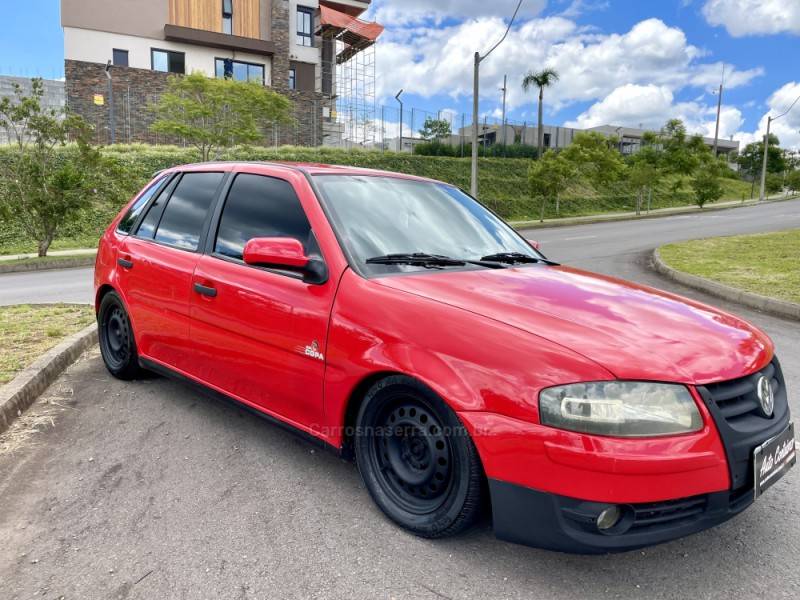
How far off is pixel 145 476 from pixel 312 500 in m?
0.97

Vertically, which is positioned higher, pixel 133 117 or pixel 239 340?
pixel 133 117

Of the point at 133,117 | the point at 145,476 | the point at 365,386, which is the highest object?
the point at 133,117

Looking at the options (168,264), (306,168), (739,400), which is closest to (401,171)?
(168,264)

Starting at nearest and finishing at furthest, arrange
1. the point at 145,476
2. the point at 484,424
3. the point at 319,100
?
the point at 484,424, the point at 145,476, the point at 319,100

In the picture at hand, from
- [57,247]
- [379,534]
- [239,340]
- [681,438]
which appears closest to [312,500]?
[379,534]

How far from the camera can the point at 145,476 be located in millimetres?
3316

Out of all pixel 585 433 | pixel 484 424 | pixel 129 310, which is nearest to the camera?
pixel 585 433

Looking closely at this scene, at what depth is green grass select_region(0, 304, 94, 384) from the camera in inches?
197

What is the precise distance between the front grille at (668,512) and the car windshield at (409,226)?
145cm

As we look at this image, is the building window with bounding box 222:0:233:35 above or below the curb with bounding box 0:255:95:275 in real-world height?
above

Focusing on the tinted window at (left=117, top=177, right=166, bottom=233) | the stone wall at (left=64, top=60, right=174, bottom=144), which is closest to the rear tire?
the tinted window at (left=117, top=177, right=166, bottom=233)

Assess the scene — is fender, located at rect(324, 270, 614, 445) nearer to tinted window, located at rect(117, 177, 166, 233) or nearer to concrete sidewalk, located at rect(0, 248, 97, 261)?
tinted window, located at rect(117, 177, 166, 233)

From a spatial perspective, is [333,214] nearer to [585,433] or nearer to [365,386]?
[365,386]

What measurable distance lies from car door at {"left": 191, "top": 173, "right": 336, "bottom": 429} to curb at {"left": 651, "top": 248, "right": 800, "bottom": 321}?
285 inches
